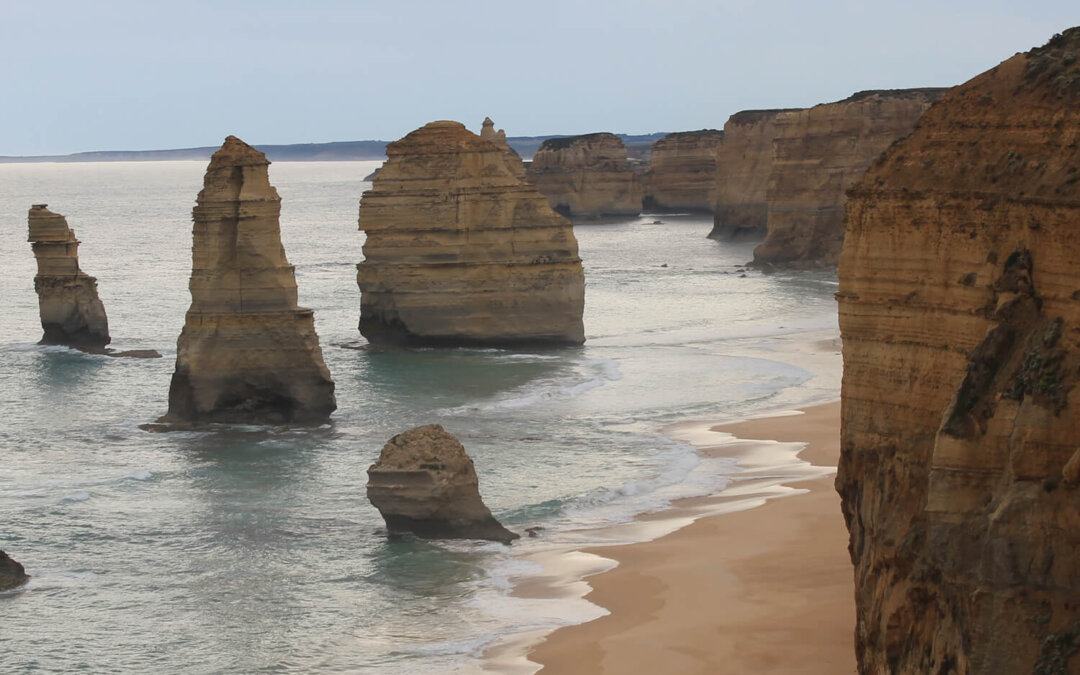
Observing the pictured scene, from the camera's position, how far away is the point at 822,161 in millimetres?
71250

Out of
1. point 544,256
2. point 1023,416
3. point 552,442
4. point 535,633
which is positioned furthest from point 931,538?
point 544,256

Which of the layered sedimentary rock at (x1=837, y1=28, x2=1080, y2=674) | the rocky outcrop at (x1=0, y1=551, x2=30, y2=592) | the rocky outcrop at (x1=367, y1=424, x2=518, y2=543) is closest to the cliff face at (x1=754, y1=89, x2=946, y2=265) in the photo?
the rocky outcrop at (x1=367, y1=424, x2=518, y2=543)

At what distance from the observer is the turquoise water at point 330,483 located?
18328mm

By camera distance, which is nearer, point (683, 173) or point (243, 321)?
point (243, 321)

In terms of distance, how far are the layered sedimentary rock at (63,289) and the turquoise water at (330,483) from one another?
41.9 inches

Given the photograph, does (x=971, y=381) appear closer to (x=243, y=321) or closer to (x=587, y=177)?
(x=243, y=321)

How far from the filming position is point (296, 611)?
1927 cm

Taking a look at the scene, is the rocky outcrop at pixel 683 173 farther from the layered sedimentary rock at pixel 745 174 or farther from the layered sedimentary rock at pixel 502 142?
the layered sedimentary rock at pixel 502 142

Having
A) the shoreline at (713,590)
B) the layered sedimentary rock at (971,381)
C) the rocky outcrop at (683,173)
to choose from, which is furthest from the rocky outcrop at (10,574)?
the rocky outcrop at (683,173)

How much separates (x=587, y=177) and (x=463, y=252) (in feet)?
265

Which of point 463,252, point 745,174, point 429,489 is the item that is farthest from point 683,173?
point 429,489

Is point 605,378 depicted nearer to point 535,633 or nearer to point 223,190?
point 223,190

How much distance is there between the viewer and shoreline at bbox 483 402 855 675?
16.3 metres

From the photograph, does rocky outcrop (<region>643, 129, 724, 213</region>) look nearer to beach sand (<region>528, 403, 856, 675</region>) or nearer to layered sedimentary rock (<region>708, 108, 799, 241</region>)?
layered sedimentary rock (<region>708, 108, 799, 241</region>)
